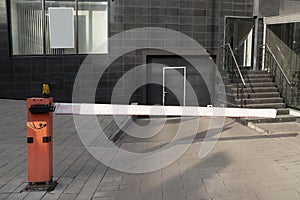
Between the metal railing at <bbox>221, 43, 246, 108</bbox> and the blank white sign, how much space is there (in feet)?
18.8

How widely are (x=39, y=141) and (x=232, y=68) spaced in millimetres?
8467

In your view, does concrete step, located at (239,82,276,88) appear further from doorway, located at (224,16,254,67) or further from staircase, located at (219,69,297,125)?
doorway, located at (224,16,254,67)

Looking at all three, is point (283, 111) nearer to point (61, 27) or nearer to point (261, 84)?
point (261, 84)

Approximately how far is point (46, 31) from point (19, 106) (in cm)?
291

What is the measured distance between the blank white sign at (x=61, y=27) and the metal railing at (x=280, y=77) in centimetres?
720

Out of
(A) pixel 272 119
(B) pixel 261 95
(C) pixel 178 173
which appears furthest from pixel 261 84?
(C) pixel 178 173

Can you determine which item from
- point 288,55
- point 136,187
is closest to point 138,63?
point 288,55

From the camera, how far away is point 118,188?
4.23 meters

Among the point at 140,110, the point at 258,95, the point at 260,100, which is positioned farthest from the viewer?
the point at 258,95

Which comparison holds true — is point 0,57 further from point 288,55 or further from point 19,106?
point 288,55

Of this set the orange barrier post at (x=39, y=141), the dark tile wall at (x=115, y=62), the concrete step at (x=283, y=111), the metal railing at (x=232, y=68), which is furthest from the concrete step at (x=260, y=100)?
the orange barrier post at (x=39, y=141)

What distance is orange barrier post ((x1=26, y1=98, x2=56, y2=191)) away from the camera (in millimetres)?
3838

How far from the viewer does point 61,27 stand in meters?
10.9

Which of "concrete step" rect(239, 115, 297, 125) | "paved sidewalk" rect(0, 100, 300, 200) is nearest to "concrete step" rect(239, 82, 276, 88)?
"concrete step" rect(239, 115, 297, 125)
